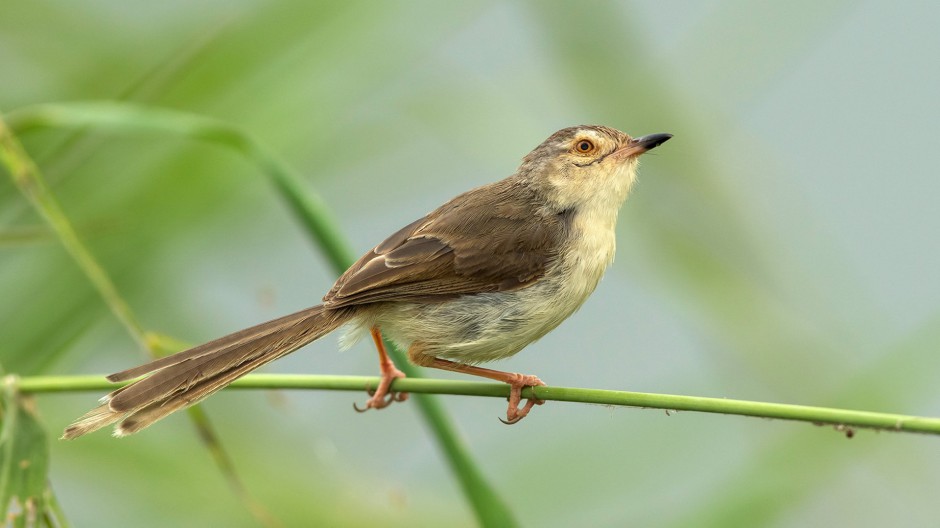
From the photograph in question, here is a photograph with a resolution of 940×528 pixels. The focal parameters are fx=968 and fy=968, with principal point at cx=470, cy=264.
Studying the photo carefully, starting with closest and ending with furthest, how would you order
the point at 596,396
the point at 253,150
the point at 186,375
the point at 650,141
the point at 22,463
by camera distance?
the point at 596,396
the point at 22,463
the point at 186,375
the point at 253,150
the point at 650,141

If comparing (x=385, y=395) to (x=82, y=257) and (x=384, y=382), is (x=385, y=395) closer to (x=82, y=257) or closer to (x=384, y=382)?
(x=384, y=382)

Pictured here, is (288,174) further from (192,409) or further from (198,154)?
(198,154)

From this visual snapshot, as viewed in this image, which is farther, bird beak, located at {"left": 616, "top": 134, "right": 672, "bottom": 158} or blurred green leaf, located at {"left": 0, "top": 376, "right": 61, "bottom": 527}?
bird beak, located at {"left": 616, "top": 134, "right": 672, "bottom": 158}

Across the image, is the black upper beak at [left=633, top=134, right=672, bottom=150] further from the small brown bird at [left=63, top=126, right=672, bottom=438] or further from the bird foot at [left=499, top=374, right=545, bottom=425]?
the bird foot at [left=499, top=374, right=545, bottom=425]

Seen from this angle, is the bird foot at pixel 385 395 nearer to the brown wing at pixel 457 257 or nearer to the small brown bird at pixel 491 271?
the small brown bird at pixel 491 271

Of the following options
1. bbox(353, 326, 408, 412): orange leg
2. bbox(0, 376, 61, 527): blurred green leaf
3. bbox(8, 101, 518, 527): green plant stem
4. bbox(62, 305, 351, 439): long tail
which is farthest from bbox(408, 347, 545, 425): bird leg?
bbox(0, 376, 61, 527): blurred green leaf

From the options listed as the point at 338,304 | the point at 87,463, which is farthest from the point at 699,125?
the point at 87,463

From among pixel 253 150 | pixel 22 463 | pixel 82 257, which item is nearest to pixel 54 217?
pixel 82 257
